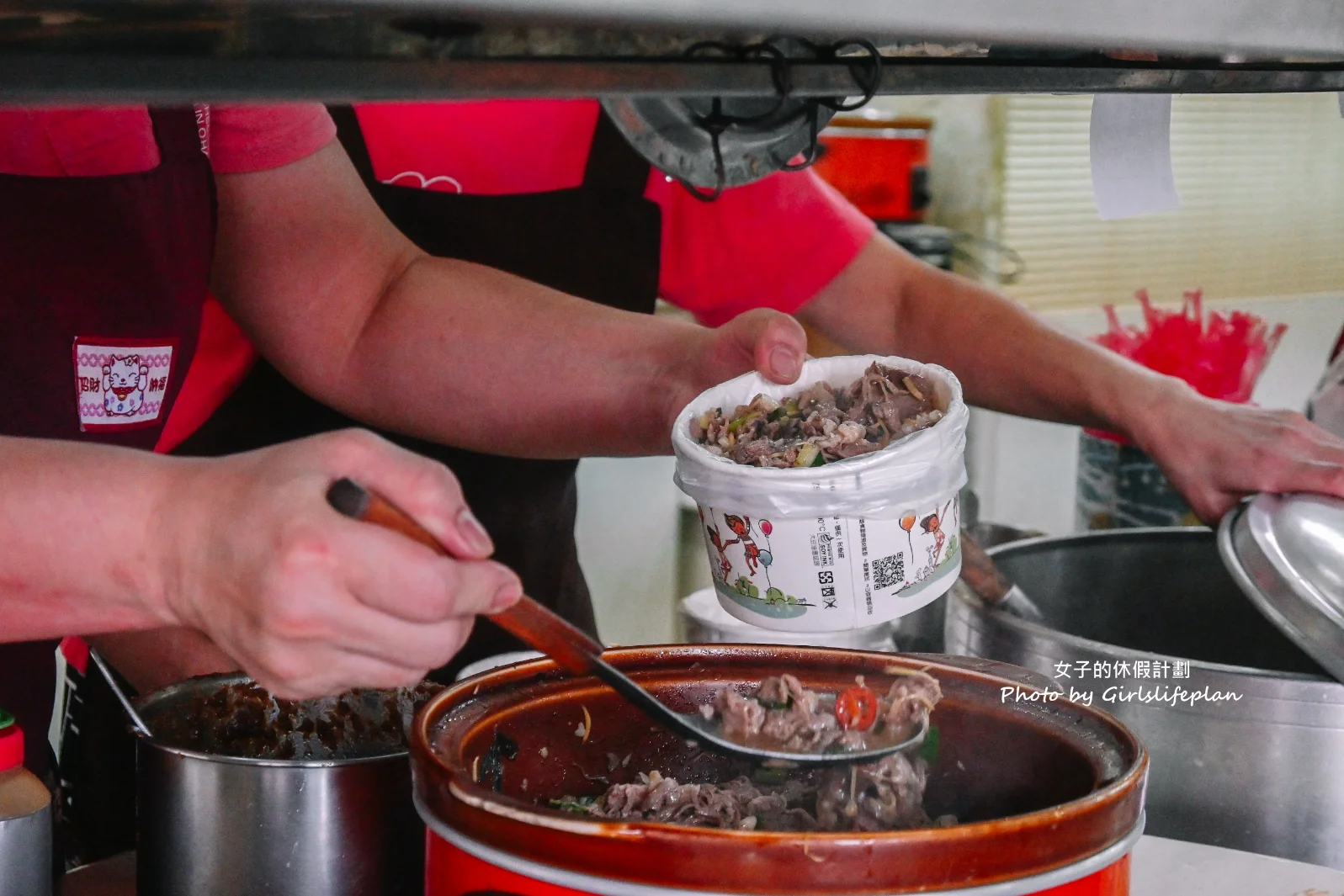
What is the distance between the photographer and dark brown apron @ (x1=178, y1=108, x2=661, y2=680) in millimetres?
1805

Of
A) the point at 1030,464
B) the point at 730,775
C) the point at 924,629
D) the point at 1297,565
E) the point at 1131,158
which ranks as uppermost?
the point at 1131,158

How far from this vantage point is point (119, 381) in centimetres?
132

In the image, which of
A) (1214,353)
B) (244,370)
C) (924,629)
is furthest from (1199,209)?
(244,370)

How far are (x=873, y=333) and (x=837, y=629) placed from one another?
1.01 metres

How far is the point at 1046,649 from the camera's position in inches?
48.8

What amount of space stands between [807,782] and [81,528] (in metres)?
0.58

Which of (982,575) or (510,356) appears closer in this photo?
(982,575)

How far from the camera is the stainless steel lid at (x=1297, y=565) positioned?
1176mm

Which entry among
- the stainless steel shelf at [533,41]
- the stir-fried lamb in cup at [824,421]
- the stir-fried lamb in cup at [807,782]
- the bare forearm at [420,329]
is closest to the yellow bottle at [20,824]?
the stir-fried lamb in cup at [807,782]

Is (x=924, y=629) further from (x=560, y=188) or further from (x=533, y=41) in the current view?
(x=533, y=41)

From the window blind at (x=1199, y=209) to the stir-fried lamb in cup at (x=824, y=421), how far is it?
3.39m

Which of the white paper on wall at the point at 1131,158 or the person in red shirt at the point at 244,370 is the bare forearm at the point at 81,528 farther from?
the white paper on wall at the point at 1131,158

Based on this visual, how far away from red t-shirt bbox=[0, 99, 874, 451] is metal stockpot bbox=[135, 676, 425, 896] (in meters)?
0.77

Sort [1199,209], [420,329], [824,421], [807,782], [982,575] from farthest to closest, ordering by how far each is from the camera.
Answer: [1199,209] < [420,329] < [982,575] < [824,421] < [807,782]
